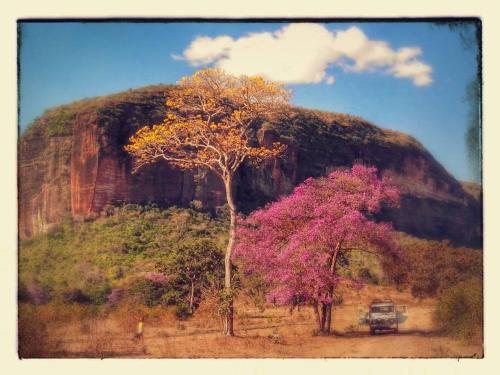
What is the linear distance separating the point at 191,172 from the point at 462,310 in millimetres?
5691

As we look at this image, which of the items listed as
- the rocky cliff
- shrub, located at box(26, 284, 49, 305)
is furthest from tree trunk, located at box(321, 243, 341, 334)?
shrub, located at box(26, 284, 49, 305)

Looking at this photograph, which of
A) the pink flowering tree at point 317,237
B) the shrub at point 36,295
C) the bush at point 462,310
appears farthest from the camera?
the shrub at point 36,295

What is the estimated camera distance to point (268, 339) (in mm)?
10492

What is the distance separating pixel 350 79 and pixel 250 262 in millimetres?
4002

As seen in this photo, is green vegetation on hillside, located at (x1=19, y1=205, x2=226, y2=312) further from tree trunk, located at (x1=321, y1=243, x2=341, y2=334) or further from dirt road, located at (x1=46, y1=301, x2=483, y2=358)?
tree trunk, located at (x1=321, y1=243, x2=341, y2=334)

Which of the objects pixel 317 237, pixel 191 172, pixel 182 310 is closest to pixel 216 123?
pixel 191 172

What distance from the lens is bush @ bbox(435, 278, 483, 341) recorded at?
10578mm

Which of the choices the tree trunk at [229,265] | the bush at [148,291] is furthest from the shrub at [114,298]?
the tree trunk at [229,265]

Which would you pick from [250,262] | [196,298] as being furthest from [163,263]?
[250,262]

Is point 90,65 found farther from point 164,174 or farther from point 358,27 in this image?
point 358,27

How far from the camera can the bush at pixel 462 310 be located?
1058cm

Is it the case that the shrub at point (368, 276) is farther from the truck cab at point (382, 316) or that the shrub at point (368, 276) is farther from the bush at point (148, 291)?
the bush at point (148, 291)

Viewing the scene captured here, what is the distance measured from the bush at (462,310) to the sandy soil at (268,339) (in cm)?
18

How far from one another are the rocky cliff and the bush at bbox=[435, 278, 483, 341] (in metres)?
0.87
